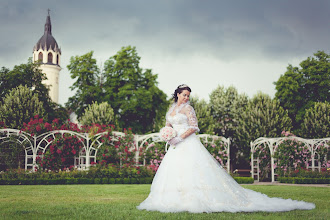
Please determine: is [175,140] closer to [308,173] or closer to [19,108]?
[308,173]

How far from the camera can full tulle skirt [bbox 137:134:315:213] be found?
5.89 m

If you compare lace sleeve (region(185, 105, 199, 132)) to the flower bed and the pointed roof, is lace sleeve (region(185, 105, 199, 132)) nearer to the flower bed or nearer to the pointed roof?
the flower bed

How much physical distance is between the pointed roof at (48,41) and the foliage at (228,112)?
36.7 metres

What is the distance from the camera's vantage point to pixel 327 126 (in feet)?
99.3

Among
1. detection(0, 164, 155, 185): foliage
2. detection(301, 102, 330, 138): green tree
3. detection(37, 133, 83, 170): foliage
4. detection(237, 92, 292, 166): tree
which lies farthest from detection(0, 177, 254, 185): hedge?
detection(301, 102, 330, 138): green tree

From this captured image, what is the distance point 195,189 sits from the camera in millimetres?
6098

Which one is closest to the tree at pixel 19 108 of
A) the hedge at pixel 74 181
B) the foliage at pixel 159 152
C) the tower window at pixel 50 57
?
the foliage at pixel 159 152

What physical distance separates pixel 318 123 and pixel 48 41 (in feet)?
158

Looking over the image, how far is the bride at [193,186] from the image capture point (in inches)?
233

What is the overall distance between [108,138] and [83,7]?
663cm

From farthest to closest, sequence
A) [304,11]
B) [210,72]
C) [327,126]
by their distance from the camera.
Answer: [327,126] < [210,72] < [304,11]

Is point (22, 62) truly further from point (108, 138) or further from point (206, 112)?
point (108, 138)

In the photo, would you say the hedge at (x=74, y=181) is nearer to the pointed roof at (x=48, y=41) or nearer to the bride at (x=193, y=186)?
the bride at (x=193, y=186)

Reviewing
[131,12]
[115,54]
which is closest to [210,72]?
[131,12]
